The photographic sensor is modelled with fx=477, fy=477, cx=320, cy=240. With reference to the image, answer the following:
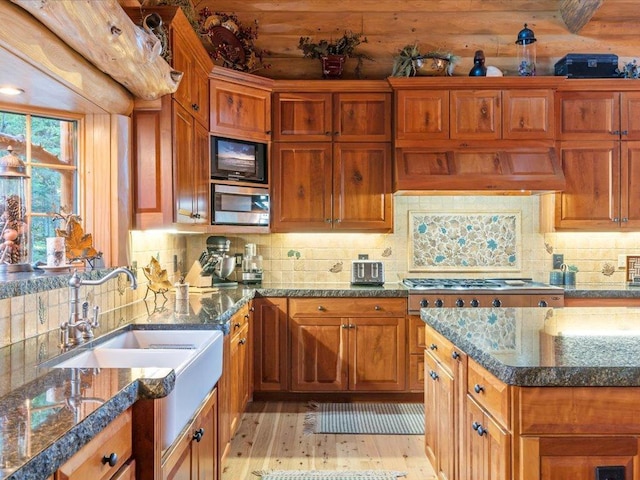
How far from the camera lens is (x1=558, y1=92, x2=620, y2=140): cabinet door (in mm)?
3840

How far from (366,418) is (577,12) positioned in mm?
3731

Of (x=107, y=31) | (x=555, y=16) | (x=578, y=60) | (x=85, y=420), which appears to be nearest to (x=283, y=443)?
(x=85, y=420)

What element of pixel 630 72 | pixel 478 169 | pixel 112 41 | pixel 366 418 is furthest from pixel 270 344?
pixel 630 72

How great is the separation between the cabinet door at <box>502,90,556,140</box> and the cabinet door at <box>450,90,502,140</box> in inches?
2.5

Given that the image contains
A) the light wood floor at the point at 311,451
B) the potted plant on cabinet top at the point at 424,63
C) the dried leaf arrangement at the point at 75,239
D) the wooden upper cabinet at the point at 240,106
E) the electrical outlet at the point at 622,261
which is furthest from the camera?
the electrical outlet at the point at 622,261

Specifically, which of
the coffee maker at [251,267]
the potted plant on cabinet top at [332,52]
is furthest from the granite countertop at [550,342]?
the potted plant on cabinet top at [332,52]

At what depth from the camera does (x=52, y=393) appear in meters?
1.21

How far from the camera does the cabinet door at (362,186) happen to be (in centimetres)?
386

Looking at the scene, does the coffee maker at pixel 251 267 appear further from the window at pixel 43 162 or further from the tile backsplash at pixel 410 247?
the window at pixel 43 162

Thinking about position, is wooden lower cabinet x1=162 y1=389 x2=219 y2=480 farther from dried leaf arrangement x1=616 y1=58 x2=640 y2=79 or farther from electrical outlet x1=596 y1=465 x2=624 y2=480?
dried leaf arrangement x1=616 y1=58 x2=640 y2=79

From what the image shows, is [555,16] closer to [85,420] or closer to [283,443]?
[283,443]

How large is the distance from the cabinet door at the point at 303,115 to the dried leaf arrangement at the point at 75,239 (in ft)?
6.24

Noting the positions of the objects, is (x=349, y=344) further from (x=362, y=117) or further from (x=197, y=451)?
(x=197, y=451)

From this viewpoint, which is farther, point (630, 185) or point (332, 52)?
point (332, 52)
